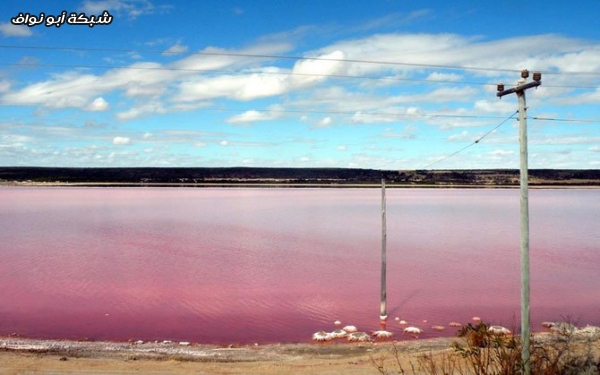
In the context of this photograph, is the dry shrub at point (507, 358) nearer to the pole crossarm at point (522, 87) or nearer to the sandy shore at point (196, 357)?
the sandy shore at point (196, 357)

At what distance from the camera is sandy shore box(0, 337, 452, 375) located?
9.45 meters

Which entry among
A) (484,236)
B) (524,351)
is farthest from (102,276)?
(484,236)

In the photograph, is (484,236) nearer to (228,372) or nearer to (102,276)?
(102,276)

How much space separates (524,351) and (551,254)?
746 inches

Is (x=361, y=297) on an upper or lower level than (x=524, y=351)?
lower

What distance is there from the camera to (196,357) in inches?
414

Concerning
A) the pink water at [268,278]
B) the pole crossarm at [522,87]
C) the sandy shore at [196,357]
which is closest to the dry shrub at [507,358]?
the sandy shore at [196,357]

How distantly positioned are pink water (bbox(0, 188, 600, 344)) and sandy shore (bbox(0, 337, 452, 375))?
0.95 metres

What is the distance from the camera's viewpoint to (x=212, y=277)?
63.0ft

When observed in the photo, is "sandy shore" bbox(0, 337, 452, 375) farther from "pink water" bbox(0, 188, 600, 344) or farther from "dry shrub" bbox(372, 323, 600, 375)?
"pink water" bbox(0, 188, 600, 344)

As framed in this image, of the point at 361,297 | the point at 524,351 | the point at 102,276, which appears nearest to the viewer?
the point at 524,351

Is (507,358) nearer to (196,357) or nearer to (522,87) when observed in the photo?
(522,87)

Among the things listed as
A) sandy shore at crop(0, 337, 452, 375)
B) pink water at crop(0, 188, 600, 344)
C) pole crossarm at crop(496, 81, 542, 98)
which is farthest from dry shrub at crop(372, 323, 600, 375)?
pole crossarm at crop(496, 81, 542, 98)

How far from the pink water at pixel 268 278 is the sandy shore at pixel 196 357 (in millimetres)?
949
